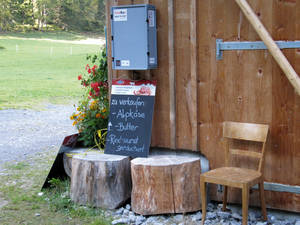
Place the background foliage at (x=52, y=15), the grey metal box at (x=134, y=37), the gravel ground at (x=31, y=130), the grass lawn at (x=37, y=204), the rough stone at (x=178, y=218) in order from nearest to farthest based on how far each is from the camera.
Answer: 1. the rough stone at (x=178, y=218)
2. the grass lawn at (x=37, y=204)
3. the grey metal box at (x=134, y=37)
4. the gravel ground at (x=31, y=130)
5. the background foliage at (x=52, y=15)

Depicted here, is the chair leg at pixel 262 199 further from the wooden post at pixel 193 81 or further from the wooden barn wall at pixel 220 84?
the wooden post at pixel 193 81

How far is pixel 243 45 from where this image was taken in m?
4.33

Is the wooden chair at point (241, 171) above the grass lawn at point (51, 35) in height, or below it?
below

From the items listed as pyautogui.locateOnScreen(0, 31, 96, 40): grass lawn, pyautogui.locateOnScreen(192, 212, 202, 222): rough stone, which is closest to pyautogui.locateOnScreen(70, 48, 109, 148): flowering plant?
pyautogui.locateOnScreen(192, 212, 202, 222): rough stone

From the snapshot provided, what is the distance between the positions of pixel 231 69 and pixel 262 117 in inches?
21.7

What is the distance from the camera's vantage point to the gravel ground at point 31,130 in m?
7.52

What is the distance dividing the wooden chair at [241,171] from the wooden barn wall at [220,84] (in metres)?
0.13

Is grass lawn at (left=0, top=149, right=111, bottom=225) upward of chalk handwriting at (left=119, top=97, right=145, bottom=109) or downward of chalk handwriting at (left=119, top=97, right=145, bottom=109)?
downward

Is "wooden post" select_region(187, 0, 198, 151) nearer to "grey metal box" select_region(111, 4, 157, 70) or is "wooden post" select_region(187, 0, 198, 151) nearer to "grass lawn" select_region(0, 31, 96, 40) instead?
"grey metal box" select_region(111, 4, 157, 70)

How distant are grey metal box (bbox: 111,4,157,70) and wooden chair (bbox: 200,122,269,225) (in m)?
1.08

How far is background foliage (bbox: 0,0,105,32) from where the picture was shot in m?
44.8

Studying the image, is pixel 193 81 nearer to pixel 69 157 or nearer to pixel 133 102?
pixel 133 102

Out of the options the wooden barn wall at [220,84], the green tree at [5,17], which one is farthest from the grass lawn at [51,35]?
the wooden barn wall at [220,84]

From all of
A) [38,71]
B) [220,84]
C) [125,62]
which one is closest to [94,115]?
[125,62]
